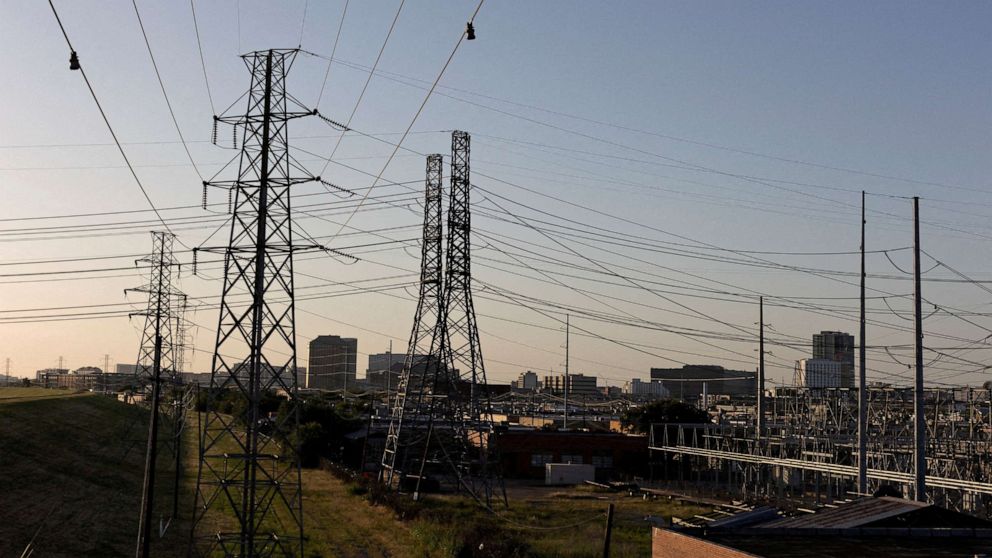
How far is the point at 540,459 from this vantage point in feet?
209

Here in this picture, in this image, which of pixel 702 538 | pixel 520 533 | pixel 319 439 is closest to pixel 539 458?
pixel 319 439

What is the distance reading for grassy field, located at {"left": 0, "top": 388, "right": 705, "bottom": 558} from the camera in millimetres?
29922

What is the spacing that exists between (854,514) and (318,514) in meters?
22.2

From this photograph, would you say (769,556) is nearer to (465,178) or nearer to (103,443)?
(465,178)

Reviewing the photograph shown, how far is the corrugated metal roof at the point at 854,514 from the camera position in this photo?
23097 mm

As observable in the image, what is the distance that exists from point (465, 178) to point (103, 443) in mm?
33167

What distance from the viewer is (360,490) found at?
43469mm

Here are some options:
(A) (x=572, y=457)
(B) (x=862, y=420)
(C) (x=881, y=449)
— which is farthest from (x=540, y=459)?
(B) (x=862, y=420)

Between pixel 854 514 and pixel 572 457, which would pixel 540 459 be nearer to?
pixel 572 457

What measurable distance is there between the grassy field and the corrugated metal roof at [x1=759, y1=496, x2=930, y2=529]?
548 cm

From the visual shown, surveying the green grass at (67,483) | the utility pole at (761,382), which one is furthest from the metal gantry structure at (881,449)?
the green grass at (67,483)

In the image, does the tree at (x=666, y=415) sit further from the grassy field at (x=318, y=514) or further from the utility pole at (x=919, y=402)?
the utility pole at (x=919, y=402)

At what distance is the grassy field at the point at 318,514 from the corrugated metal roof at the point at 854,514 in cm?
548

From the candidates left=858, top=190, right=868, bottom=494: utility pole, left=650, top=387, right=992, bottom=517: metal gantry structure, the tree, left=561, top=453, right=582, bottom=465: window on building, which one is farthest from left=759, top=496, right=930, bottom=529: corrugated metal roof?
the tree
